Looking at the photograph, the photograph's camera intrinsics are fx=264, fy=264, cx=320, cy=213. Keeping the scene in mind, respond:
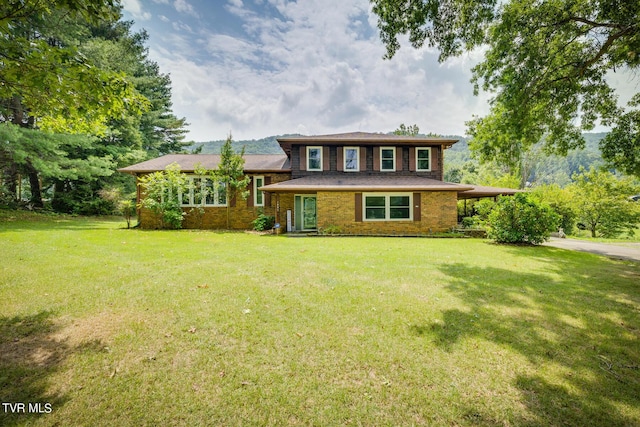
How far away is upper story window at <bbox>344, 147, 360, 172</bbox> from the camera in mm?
17219

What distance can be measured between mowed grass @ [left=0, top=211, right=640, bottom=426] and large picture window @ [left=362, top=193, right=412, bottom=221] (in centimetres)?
869

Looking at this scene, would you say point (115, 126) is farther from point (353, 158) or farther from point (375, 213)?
point (375, 213)

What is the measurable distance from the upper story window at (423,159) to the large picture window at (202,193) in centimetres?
1284

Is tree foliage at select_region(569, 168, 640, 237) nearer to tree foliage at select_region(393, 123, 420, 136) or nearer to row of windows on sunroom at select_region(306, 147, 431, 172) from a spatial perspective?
row of windows on sunroom at select_region(306, 147, 431, 172)

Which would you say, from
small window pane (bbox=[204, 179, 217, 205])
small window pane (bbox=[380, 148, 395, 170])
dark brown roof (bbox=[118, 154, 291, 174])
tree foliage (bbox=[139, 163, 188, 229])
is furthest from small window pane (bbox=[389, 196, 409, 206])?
tree foliage (bbox=[139, 163, 188, 229])

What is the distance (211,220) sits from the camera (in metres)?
17.0

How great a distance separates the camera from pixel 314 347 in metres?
3.23

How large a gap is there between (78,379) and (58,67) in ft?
14.1

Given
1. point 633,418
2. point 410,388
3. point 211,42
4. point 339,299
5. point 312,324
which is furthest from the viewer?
point 211,42

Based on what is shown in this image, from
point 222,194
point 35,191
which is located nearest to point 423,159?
point 222,194

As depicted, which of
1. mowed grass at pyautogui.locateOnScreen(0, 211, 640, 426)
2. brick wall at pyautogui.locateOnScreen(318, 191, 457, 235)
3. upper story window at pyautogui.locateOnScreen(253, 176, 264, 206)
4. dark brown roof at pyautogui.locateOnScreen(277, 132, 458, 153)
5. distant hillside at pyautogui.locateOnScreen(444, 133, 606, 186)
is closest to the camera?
mowed grass at pyautogui.locateOnScreen(0, 211, 640, 426)

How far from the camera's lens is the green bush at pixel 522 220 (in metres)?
10.9

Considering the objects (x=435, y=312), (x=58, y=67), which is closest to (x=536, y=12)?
(x=435, y=312)

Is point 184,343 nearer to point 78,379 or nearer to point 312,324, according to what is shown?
point 78,379
